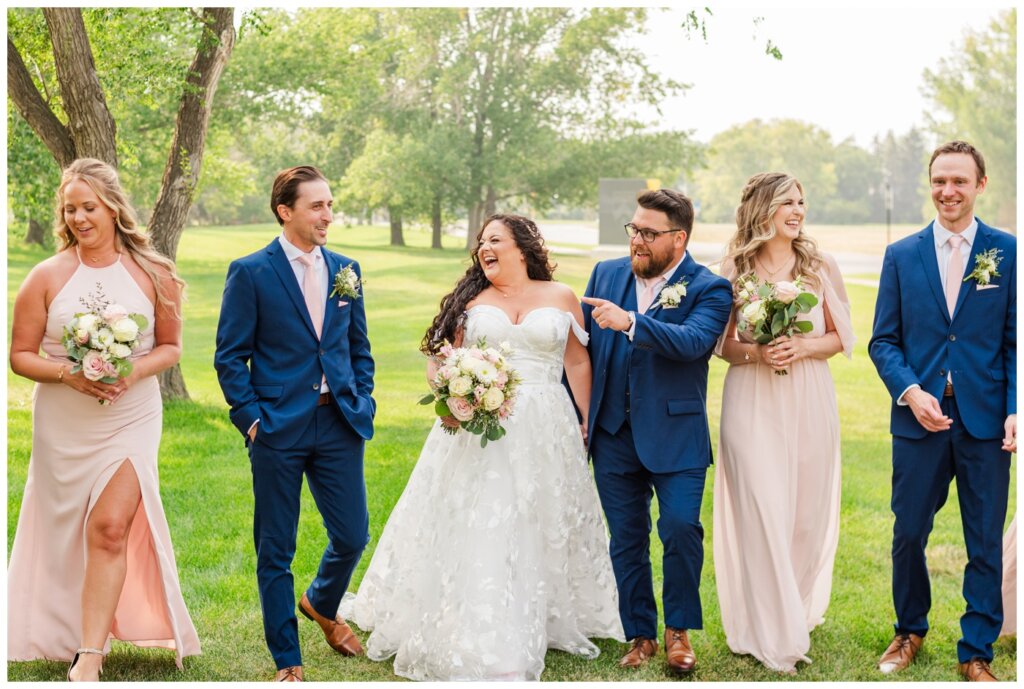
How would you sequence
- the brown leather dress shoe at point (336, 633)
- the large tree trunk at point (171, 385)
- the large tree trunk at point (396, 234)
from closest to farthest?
the brown leather dress shoe at point (336, 633) < the large tree trunk at point (171, 385) < the large tree trunk at point (396, 234)

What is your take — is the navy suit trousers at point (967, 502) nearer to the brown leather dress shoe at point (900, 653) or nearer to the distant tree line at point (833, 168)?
the brown leather dress shoe at point (900, 653)

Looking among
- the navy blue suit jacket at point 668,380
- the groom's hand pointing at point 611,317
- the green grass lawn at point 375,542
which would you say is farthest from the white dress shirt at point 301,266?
the green grass lawn at point 375,542

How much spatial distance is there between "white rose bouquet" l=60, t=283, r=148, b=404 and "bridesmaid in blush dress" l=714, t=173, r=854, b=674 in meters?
2.92

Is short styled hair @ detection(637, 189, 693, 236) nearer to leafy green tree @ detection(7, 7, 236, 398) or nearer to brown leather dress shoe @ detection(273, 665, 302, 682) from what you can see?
brown leather dress shoe @ detection(273, 665, 302, 682)

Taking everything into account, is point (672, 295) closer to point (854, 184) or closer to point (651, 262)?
point (651, 262)

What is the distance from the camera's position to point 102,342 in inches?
195

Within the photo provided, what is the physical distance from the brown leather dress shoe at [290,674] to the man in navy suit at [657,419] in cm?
161

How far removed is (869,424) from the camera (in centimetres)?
1623

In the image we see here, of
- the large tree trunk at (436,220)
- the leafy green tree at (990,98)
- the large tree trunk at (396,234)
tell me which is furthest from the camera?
the leafy green tree at (990,98)

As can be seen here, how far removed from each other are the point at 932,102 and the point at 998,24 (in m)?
4.46

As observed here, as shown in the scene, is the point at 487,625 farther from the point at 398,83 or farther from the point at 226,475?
the point at 398,83

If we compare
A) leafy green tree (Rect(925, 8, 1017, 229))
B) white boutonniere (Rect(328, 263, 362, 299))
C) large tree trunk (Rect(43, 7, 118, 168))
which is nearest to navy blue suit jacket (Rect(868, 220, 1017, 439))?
Answer: white boutonniere (Rect(328, 263, 362, 299))

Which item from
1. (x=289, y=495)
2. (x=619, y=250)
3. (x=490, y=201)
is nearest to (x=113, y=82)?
(x=289, y=495)

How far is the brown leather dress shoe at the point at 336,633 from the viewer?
5.86 metres
